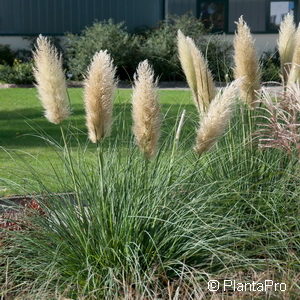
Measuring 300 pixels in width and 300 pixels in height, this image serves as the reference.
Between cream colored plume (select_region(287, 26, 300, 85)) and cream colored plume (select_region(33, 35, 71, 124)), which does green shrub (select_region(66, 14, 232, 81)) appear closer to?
cream colored plume (select_region(287, 26, 300, 85))

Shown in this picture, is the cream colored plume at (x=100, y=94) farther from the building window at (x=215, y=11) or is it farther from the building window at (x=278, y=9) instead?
the building window at (x=278, y=9)

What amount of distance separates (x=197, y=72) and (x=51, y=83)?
110 centimetres

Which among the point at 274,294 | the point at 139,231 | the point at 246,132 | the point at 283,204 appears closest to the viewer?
the point at 274,294

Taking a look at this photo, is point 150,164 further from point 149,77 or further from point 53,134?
point 53,134

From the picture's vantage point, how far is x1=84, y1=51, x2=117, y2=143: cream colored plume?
4.41 meters

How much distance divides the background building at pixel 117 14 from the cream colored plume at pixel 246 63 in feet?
75.5

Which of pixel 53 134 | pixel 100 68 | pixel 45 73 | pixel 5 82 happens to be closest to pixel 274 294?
pixel 100 68

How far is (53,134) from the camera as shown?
41.9 feet

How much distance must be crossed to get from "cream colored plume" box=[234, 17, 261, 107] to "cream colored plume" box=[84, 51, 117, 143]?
1223 mm

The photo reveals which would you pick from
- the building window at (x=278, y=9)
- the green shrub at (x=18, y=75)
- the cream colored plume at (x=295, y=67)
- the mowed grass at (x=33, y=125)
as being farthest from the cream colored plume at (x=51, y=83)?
the building window at (x=278, y=9)

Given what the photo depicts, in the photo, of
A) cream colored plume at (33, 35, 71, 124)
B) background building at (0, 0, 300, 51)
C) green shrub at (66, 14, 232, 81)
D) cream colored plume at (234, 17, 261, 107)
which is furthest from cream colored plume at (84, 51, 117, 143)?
background building at (0, 0, 300, 51)

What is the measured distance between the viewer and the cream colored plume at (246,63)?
5.38 meters

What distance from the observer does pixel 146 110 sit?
442cm

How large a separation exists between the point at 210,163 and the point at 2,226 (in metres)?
1.55
